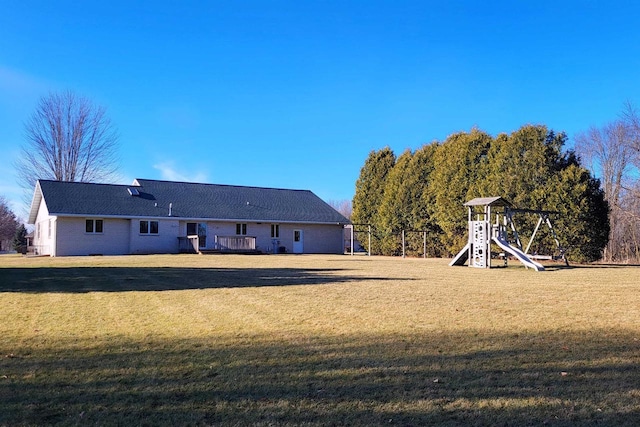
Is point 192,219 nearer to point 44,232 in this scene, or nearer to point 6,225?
point 44,232

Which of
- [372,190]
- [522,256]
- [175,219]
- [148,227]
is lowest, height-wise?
[522,256]

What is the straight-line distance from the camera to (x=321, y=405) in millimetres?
3699

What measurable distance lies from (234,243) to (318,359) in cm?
2884

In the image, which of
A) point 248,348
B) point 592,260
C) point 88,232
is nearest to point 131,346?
point 248,348

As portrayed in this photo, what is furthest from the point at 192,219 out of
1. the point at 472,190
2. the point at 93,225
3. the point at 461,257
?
the point at 461,257

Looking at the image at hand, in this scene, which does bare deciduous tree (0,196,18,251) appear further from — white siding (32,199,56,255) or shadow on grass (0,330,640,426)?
shadow on grass (0,330,640,426)

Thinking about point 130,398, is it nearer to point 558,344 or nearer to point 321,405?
point 321,405

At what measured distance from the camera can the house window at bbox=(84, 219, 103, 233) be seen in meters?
30.1

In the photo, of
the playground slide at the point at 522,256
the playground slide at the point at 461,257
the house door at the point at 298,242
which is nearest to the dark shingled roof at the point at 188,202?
the house door at the point at 298,242

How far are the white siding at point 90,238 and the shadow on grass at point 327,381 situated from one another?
86.8 ft

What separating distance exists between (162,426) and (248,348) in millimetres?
2141

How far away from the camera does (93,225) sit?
99.6 ft

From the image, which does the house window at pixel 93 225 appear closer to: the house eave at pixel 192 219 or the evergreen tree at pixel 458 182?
the house eave at pixel 192 219

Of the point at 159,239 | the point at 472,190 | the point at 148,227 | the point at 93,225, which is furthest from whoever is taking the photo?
the point at 159,239
